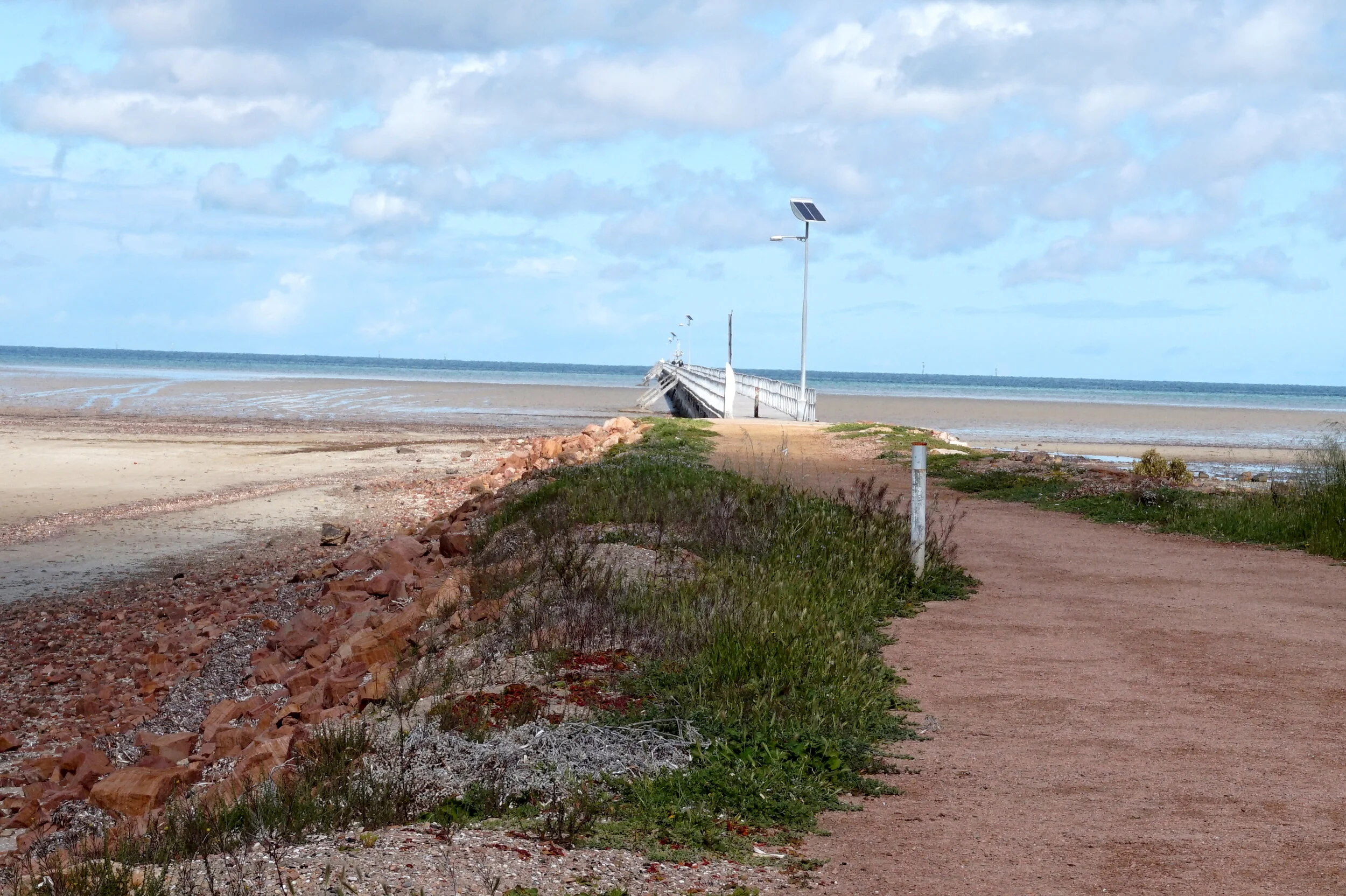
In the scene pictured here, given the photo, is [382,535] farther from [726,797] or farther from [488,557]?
[726,797]

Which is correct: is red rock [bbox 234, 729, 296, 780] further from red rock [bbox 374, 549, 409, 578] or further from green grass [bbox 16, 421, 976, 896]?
red rock [bbox 374, 549, 409, 578]

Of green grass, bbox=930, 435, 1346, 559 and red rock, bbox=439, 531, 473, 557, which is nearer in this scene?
red rock, bbox=439, 531, 473, 557

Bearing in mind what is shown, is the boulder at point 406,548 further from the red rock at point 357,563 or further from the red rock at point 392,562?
the red rock at point 357,563

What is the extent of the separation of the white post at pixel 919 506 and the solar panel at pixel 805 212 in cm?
2482

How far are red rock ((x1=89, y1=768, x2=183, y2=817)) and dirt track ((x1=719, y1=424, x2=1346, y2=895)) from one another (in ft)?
12.3

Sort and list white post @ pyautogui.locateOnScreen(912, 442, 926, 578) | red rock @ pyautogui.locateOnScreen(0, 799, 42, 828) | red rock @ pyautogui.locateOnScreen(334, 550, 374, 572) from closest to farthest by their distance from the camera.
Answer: red rock @ pyautogui.locateOnScreen(0, 799, 42, 828) < white post @ pyautogui.locateOnScreen(912, 442, 926, 578) < red rock @ pyautogui.locateOnScreen(334, 550, 374, 572)

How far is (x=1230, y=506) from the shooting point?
14.3 metres

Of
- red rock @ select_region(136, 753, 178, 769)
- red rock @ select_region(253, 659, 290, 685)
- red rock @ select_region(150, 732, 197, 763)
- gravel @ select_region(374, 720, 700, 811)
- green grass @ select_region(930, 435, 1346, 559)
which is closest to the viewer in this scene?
gravel @ select_region(374, 720, 700, 811)

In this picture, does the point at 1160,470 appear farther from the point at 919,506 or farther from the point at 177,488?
the point at 177,488

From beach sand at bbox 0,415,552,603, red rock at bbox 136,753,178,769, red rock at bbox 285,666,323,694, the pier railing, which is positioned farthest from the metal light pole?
the pier railing

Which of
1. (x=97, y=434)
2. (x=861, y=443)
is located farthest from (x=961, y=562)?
(x=97, y=434)

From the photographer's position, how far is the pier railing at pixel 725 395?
108ft

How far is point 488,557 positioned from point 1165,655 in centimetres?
510

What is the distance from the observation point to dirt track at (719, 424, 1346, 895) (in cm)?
448
